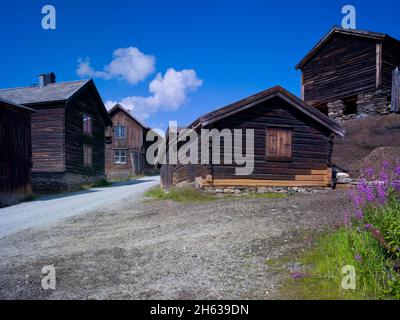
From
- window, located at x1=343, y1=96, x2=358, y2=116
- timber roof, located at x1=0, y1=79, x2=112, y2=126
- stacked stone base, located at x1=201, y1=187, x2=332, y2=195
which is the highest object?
timber roof, located at x1=0, y1=79, x2=112, y2=126

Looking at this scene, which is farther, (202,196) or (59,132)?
(59,132)

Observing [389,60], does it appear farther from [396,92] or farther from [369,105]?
[369,105]

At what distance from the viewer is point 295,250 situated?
17.0 ft

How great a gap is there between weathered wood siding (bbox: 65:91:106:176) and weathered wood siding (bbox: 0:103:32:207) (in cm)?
457

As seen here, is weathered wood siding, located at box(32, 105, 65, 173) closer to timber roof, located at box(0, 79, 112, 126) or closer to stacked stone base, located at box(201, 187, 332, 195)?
timber roof, located at box(0, 79, 112, 126)

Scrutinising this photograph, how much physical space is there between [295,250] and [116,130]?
33.9 meters

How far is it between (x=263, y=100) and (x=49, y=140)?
15.9m

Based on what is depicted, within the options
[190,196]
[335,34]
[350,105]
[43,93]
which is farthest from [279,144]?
[43,93]

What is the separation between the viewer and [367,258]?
382cm

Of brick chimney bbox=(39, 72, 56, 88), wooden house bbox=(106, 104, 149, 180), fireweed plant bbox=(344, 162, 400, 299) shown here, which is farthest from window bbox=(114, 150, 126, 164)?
fireweed plant bbox=(344, 162, 400, 299)

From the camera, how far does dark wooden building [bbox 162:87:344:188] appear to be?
12.7 metres

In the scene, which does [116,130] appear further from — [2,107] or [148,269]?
[148,269]

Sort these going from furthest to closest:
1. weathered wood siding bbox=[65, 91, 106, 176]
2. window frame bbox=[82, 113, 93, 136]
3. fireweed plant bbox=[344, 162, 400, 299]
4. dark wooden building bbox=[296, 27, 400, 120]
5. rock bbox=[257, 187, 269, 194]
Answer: window frame bbox=[82, 113, 93, 136] < weathered wood siding bbox=[65, 91, 106, 176] < dark wooden building bbox=[296, 27, 400, 120] < rock bbox=[257, 187, 269, 194] < fireweed plant bbox=[344, 162, 400, 299]
